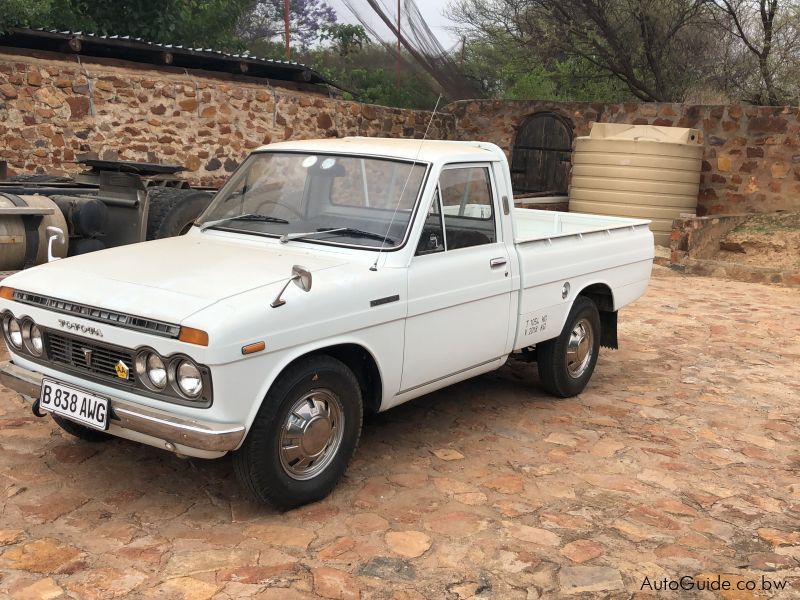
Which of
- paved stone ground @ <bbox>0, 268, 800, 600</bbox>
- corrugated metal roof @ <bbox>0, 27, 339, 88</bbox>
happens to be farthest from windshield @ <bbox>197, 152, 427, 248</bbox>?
corrugated metal roof @ <bbox>0, 27, 339, 88</bbox>

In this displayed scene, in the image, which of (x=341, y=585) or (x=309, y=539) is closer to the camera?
(x=341, y=585)

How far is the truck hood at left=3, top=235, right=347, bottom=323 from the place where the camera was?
339cm

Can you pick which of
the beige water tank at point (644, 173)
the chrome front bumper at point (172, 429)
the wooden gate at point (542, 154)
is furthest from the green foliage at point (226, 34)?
the chrome front bumper at point (172, 429)

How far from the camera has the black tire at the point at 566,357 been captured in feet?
17.4

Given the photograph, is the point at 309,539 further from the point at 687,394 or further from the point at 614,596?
the point at 687,394

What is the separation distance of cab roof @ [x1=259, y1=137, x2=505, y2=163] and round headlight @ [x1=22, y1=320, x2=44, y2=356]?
1.68 m

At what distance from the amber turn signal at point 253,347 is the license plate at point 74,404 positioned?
0.67 meters

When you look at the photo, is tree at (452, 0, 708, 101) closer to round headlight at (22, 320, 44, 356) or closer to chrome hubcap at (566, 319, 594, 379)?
chrome hubcap at (566, 319, 594, 379)

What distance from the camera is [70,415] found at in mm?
3543

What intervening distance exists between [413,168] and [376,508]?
1.75 metres

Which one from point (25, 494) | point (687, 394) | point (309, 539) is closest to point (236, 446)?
point (309, 539)

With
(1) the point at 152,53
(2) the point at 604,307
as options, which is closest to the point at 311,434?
(2) the point at 604,307

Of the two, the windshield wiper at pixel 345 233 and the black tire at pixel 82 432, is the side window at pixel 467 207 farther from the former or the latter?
the black tire at pixel 82 432

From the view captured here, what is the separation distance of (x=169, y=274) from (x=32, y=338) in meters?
0.72
